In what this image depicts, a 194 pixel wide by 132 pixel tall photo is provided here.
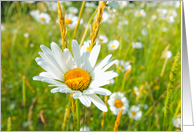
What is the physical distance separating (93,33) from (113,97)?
20.0 inches

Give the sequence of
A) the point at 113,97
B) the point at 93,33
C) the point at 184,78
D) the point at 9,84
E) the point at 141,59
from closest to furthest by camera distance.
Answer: the point at 93,33 < the point at 184,78 < the point at 113,97 < the point at 9,84 < the point at 141,59

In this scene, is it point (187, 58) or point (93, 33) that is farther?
point (187, 58)

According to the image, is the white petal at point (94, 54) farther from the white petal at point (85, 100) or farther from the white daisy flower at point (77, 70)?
the white petal at point (85, 100)

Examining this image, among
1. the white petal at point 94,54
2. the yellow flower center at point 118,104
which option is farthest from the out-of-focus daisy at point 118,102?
the white petal at point 94,54

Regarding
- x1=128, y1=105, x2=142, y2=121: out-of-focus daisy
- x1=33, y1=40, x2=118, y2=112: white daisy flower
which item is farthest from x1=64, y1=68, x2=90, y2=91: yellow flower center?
x1=128, y1=105, x2=142, y2=121: out-of-focus daisy

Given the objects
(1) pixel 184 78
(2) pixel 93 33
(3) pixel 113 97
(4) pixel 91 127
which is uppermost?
(2) pixel 93 33

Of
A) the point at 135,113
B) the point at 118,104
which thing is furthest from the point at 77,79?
the point at 135,113

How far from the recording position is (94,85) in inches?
17.9

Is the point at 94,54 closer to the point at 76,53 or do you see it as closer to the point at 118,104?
the point at 76,53

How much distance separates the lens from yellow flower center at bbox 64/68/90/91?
451 mm

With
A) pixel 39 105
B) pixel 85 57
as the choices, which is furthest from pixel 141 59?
pixel 85 57

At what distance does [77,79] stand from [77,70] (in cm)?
4

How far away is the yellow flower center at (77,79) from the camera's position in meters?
0.45

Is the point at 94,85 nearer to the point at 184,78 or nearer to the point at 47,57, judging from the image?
the point at 47,57
